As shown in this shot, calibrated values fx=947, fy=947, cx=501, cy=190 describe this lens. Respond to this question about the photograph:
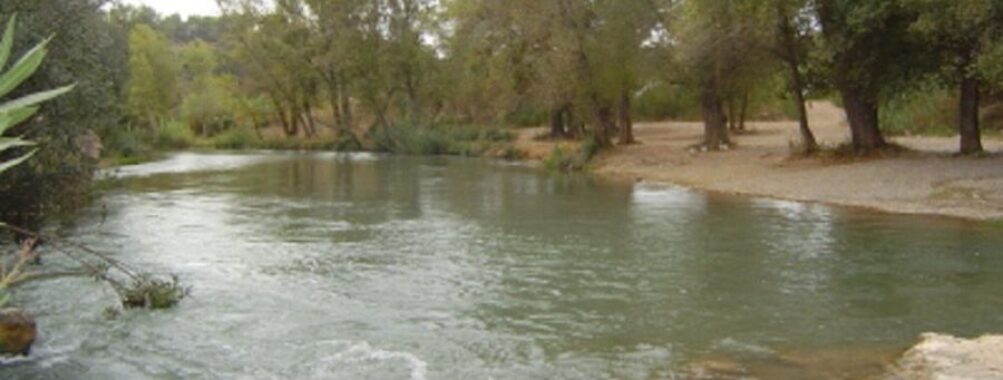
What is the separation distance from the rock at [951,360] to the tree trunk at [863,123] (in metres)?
24.6

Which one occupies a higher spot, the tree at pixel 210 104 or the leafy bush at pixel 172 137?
the tree at pixel 210 104

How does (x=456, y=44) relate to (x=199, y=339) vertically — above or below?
above

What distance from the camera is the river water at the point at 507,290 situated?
11.6m

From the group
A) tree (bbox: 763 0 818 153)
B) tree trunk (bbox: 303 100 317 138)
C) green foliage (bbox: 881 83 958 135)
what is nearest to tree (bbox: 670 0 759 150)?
tree (bbox: 763 0 818 153)

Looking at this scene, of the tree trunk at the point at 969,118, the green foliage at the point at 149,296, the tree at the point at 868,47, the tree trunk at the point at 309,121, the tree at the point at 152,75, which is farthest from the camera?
the tree trunk at the point at 309,121

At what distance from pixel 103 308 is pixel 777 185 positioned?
23144 mm

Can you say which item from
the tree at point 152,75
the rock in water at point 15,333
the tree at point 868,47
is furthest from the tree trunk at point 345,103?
the rock in water at point 15,333

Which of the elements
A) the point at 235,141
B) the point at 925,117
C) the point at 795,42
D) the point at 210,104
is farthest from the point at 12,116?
the point at 210,104

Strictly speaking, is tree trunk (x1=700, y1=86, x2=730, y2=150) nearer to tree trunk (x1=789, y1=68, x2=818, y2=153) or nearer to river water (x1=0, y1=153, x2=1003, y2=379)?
tree trunk (x1=789, y1=68, x2=818, y2=153)

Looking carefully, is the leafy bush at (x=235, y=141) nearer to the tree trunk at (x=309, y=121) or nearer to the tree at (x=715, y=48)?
the tree trunk at (x=309, y=121)

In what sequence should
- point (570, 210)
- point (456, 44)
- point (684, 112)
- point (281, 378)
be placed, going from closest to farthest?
point (281, 378) < point (570, 210) < point (456, 44) < point (684, 112)

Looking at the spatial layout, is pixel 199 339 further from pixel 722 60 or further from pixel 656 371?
pixel 722 60

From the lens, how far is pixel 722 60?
38.2 m

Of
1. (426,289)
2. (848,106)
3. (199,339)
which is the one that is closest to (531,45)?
(848,106)
